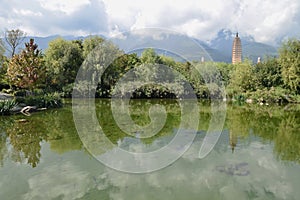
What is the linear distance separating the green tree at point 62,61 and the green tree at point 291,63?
59.1 feet

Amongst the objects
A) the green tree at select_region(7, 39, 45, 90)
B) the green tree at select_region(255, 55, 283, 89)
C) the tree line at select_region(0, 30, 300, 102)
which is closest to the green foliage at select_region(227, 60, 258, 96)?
the tree line at select_region(0, 30, 300, 102)

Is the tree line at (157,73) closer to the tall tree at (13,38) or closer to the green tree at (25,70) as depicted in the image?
the tall tree at (13,38)

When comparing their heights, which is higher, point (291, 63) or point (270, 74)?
point (291, 63)

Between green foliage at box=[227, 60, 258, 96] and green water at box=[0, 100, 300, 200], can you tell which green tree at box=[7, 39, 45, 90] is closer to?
green water at box=[0, 100, 300, 200]

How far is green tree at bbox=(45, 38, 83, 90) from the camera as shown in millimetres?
22391

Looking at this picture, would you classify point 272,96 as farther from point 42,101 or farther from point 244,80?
point 42,101

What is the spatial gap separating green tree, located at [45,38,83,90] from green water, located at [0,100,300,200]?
14.9 meters

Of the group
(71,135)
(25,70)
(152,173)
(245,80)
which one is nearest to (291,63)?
(245,80)

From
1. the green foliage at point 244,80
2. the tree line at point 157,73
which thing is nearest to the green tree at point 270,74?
the tree line at point 157,73

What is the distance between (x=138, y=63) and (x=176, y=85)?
4.57 m

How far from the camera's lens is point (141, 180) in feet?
14.8

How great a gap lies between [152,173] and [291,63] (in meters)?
21.8

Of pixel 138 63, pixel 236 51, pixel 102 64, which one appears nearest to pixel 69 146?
pixel 102 64

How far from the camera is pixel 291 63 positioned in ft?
74.0
